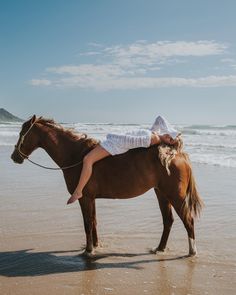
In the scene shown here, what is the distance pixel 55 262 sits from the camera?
478cm

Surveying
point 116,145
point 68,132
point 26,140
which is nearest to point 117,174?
point 116,145

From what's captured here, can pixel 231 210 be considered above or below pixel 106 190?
below

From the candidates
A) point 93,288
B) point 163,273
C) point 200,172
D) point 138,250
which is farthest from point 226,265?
point 200,172

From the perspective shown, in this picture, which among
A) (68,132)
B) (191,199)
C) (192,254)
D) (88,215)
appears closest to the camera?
(192,254)

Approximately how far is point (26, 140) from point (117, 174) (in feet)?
4.14

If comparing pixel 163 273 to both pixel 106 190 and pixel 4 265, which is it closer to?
pixel 106 190

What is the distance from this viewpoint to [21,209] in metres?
7.09

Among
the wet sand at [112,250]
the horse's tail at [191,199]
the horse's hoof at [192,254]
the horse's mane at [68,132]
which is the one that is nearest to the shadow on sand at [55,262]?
the wet sand at [112,250]

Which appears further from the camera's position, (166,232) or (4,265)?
(166,232)

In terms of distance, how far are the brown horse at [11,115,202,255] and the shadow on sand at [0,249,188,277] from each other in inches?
9.6

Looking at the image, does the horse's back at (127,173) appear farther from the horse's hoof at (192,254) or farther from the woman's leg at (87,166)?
the horse's hoof at (192,254)

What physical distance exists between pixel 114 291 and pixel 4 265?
1.42 metres

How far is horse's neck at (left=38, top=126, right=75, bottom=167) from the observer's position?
208 inches

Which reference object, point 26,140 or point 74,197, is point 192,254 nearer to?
point 74,197
